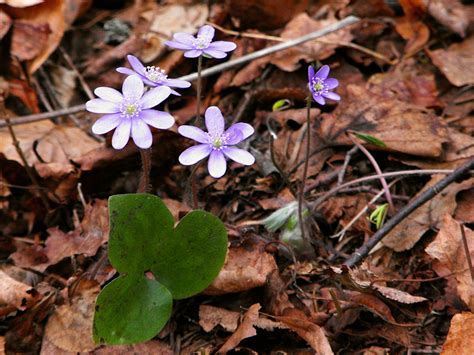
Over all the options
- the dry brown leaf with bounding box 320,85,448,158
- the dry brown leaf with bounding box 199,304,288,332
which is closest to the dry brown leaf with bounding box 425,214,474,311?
the dry brown leaf with bounding box 320,85,448,158

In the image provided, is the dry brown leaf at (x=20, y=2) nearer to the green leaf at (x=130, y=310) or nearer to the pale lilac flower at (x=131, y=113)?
the pale lilac flower at (x=131, y=113)

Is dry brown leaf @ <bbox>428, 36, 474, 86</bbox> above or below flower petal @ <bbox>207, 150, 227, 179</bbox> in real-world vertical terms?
below

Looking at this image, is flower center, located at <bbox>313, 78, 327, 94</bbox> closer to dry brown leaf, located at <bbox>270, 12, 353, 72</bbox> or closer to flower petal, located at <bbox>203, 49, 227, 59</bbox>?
flower petal, located at <bbox>203, 49, 227, 59</bbox>

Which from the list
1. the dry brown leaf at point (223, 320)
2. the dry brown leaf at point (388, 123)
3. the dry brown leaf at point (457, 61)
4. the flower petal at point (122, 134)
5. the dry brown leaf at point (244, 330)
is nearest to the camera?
the flower petal at point (122, 134)

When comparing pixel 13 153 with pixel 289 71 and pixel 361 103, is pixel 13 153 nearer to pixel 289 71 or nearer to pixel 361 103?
pixel 289 71

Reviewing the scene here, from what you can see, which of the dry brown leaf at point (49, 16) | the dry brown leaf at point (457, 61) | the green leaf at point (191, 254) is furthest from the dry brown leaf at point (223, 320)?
the dry brown leaf at point (49, 16)

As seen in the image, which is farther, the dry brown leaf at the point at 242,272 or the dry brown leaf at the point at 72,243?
the dry brown leaf at the point at 72,243

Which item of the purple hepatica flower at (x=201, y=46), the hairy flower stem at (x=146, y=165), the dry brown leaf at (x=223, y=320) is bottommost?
the dry brown leaf at (x=223, y=320)

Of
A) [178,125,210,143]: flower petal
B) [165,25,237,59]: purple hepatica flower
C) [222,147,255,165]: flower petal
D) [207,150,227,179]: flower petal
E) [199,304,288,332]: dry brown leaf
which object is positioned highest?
[165,25,237,59]: purple hepatica flower
